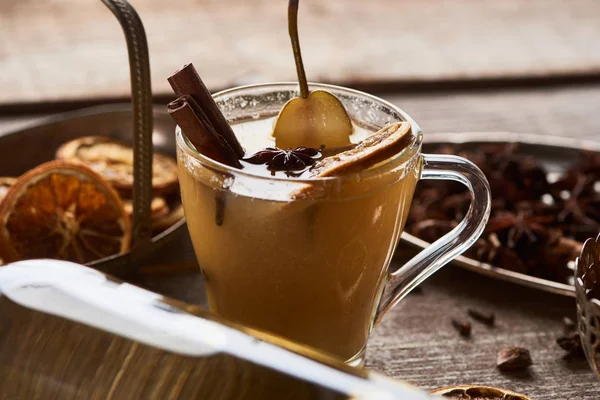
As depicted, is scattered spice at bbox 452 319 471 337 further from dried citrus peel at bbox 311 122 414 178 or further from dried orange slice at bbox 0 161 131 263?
dried orange slice at bbox 0 161 131 263

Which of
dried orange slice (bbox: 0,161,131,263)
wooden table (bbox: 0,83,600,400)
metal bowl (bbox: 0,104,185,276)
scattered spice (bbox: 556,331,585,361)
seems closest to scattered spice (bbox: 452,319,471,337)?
wooden table (bbox: 0,83,600,400)

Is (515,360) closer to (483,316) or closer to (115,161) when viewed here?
(483,316)

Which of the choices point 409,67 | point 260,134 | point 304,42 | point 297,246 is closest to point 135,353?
point 297,246

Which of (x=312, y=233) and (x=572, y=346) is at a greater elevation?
(x=312, y=233)

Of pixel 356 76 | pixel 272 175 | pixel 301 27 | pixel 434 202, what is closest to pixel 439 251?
pixel 272 175

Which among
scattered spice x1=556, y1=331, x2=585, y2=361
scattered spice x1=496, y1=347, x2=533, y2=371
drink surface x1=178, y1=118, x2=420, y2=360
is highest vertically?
drink surface x1=178, y1=118, x2=420, y2=360
